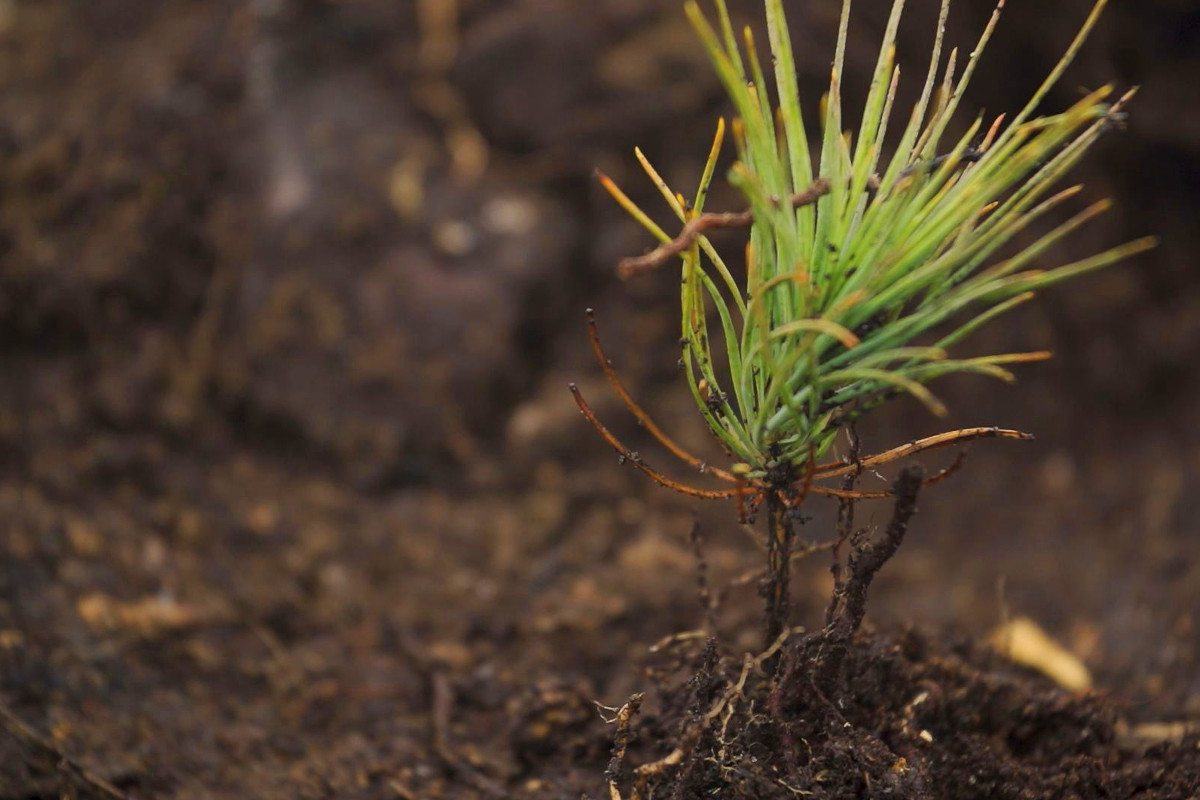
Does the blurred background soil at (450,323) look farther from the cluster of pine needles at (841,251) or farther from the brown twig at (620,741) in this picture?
the cluster of pine needles at (841,251)

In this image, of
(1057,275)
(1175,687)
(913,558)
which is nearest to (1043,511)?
(913,558)

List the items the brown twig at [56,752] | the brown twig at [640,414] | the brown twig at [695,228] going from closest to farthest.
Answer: the brown twig at [695,228]
the brown twig at [640,414]
the brown twig at [56,752]

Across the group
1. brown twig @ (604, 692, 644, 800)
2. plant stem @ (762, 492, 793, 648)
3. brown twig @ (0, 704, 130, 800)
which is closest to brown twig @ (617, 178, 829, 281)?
plant stem @ (762, 492, 793, 648)

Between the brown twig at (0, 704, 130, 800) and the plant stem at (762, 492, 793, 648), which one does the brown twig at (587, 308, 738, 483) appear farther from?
the brown twig at (0, 704, 130, 800)

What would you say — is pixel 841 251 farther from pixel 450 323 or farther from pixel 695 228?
pixel 450 323

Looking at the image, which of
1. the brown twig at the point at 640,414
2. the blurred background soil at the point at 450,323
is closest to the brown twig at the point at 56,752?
the blurred background soil at the point at 450,323
